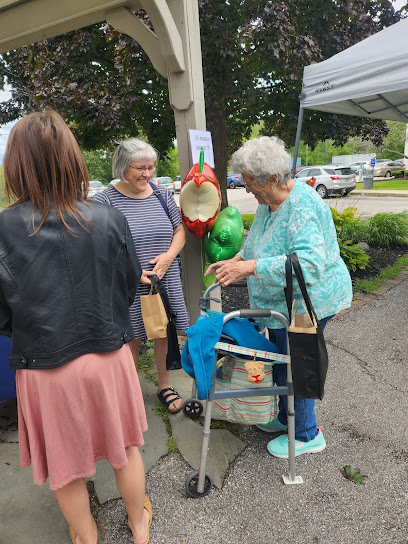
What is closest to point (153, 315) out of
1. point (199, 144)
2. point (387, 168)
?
point (199, 144)

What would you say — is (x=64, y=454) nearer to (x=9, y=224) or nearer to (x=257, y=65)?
(x=9, y=224)

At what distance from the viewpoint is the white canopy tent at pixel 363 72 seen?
3988 mm

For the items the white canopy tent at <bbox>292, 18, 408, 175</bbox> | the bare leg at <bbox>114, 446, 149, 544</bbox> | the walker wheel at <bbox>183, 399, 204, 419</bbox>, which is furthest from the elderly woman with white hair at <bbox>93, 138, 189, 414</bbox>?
the white canopy tent at <bbox>292, 18, 408, 175</bbox>

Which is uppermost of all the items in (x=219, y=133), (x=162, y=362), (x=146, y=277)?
(x=219, y=133)

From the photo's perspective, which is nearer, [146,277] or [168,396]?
[146,277]

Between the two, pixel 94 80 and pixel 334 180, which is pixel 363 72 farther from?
pixel 334 180

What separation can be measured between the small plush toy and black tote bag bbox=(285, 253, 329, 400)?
0.16 meters

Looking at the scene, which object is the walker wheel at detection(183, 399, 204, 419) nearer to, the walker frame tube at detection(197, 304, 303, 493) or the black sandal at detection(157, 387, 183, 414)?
the black sandal at detection(157, 387, 183, 414)

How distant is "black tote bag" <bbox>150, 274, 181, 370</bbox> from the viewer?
2398 mm

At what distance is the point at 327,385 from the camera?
305 centimetres

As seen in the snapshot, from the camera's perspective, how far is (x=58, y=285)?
4.29ft

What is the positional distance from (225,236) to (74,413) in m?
1.61

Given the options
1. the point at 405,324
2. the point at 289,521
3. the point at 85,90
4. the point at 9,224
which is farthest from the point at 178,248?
the point at 85,90

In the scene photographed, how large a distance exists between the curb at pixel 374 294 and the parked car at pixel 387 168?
92.7ft
